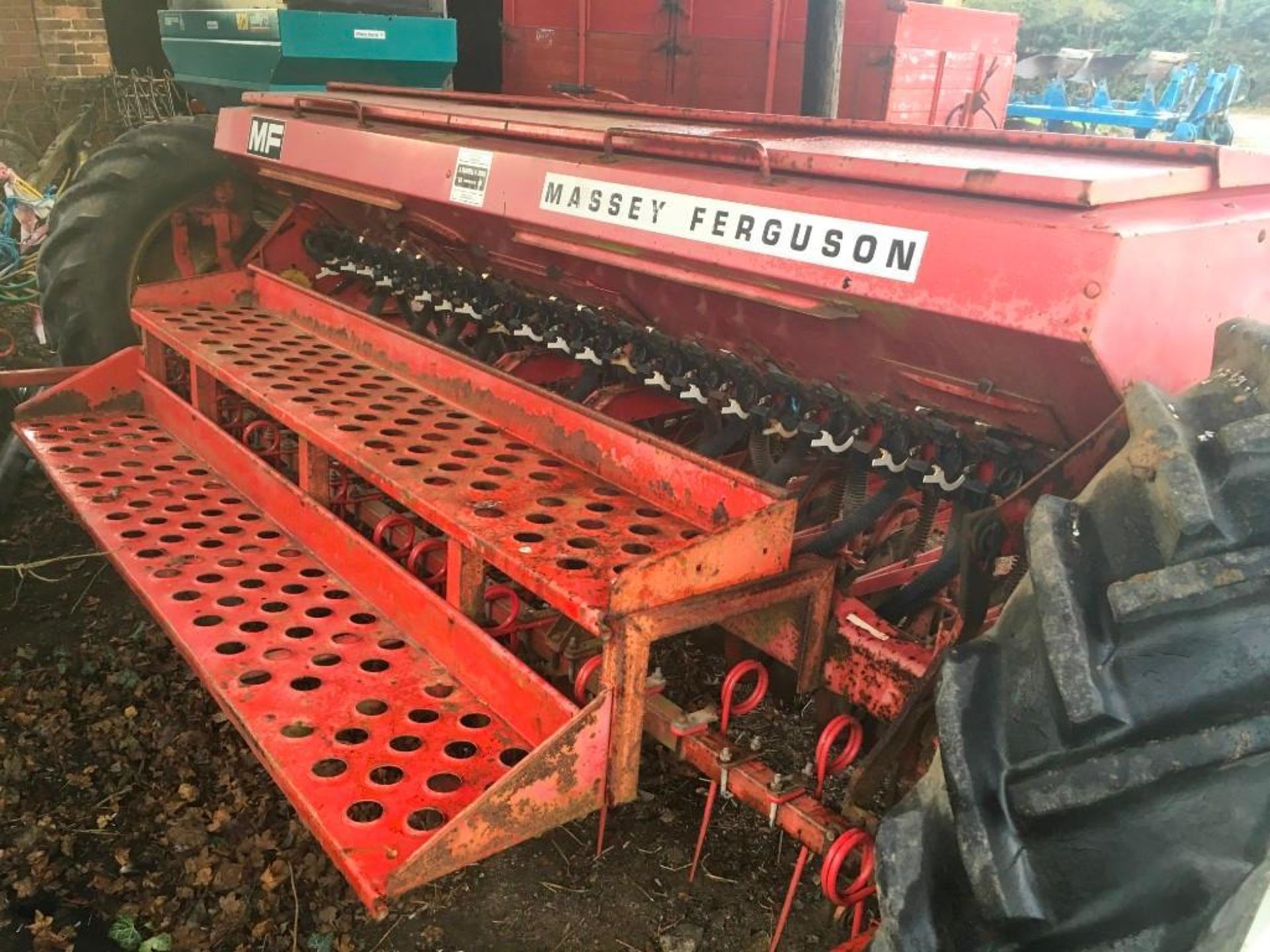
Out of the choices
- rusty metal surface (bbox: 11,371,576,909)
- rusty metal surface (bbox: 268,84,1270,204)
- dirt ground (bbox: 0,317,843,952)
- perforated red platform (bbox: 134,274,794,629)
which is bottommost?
dirt ground (bbox: 0,317,843,952)

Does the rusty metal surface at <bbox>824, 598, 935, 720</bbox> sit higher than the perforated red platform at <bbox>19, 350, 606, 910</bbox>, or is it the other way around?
the rusty metal surface at <bbox>824, 598, 935, 720</bbox>

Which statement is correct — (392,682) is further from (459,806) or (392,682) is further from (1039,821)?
(1039,821)

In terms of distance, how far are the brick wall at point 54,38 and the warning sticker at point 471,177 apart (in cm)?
747

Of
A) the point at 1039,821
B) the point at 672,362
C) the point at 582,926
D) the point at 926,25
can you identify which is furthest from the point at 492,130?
the point at 926,25

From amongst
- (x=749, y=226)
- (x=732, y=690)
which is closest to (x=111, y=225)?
(x=749, y=226)

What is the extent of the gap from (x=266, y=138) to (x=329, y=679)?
6.52 ft

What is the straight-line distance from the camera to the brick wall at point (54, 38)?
848 cm

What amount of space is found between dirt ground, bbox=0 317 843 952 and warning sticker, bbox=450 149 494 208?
1.39 metres

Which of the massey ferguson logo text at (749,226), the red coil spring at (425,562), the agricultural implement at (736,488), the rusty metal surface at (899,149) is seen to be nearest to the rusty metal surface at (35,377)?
the agricultural implement at (736,488)

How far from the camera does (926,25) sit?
5016mm

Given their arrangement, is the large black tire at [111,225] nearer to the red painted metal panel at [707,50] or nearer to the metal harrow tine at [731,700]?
the red painted metal panel at [707,50]

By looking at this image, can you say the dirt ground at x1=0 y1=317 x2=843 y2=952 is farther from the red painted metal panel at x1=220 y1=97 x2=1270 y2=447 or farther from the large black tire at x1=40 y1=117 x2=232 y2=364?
the large black tire at x1=40 y1=117 x2=232 y2=364

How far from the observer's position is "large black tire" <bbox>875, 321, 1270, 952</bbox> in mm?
1136

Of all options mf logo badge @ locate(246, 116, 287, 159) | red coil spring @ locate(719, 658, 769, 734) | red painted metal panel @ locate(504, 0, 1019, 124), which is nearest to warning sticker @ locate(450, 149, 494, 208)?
mf logo badge @ locate(246, 116, 287, 159)
